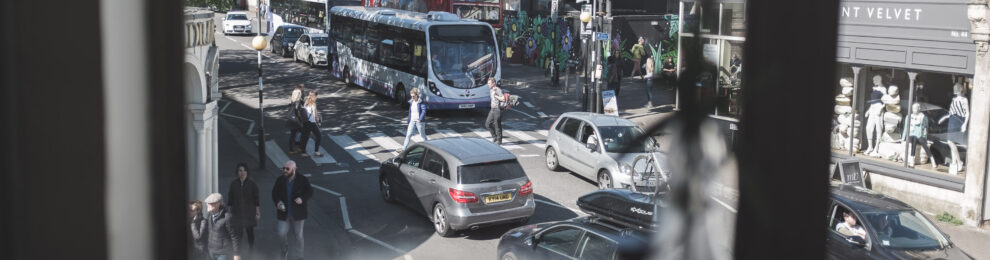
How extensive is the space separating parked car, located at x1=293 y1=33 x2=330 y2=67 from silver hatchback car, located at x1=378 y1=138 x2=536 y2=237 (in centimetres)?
2273

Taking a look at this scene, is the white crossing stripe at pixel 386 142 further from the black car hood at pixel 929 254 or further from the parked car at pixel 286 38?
the parked car at pixel 286 38

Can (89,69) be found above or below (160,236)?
above

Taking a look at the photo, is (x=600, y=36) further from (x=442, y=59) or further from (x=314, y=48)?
(x=314, y=48)

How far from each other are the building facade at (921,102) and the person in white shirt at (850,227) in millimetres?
2568

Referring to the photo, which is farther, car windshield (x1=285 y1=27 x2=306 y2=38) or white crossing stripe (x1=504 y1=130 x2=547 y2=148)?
car windshield (x1=285 y1=27 x2=306 y2=38)

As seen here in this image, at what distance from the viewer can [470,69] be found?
24438 millimetres

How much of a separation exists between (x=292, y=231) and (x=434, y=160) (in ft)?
8.43

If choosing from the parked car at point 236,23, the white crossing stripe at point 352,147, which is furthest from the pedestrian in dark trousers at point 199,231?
the parked car at point 236,23

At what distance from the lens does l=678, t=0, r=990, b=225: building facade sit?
14.7 m

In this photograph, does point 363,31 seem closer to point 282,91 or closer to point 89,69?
point 282,91

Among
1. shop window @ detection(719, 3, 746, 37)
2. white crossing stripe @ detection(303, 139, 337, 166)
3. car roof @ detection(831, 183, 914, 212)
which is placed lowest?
white crossing stripe @ detection(303, 139, 337, 166)

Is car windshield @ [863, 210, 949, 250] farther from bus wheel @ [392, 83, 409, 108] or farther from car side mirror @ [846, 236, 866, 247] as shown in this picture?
bus wheel @ [392, 83, 409, 108]

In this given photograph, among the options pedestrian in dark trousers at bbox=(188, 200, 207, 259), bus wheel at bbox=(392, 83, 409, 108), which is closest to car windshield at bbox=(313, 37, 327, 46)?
bus wheel at bbox=(392, 83, 409, 108)

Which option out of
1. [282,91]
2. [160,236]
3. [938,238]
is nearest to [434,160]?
[938,238]
